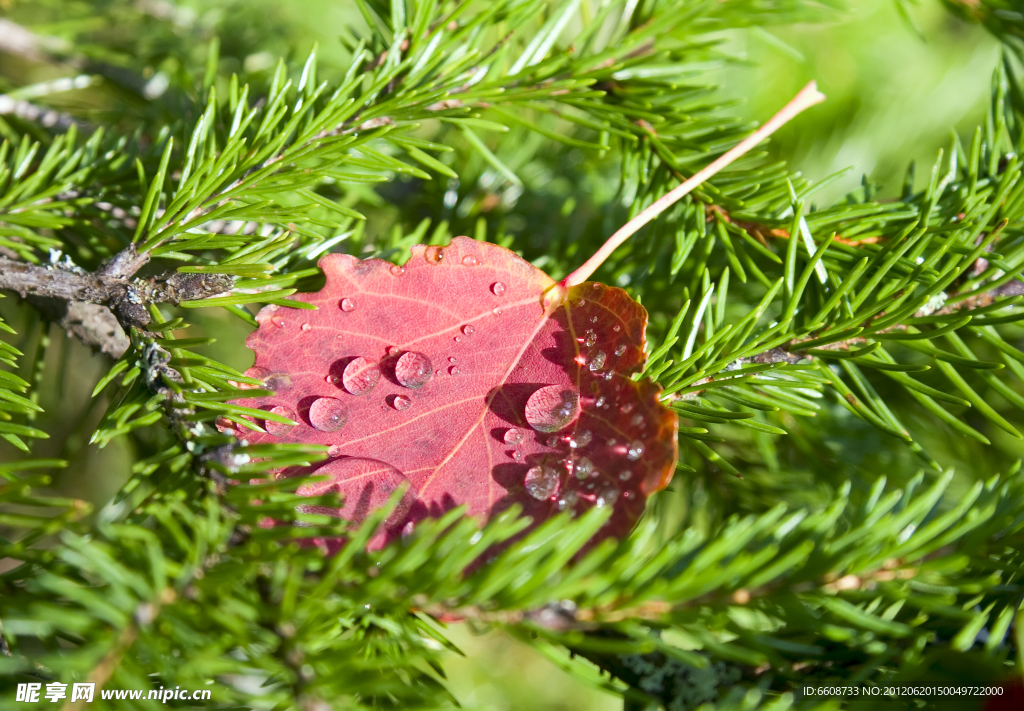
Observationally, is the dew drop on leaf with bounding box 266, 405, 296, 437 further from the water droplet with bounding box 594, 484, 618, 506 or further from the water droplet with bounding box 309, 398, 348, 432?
the water droplet with bounding box 594, 484, 618, 506

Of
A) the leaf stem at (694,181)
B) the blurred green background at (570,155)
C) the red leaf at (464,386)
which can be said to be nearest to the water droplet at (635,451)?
the red leaf at (464,386)

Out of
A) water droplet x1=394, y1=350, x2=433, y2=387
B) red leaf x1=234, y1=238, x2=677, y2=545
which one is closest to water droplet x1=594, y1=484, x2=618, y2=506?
red leaf x1=234, y1=238, x2=677, y2=545

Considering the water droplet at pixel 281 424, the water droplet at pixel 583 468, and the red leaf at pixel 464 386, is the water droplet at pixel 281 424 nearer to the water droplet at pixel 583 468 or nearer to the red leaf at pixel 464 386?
the red leaf at pixel 464 386

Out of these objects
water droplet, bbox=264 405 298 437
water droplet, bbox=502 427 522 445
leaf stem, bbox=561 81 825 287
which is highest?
leaf stem, bbox=561 81 825 287

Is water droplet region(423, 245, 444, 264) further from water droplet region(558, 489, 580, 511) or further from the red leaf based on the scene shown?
water droplet region(558, 489, 580, 511)

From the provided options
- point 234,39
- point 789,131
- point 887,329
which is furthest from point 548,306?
point 789,131

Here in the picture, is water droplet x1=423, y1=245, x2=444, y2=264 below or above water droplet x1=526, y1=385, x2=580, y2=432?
above

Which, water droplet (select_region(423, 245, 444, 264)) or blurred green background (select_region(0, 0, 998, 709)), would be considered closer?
water droplet (select_region(423, 245, 444, 264))
